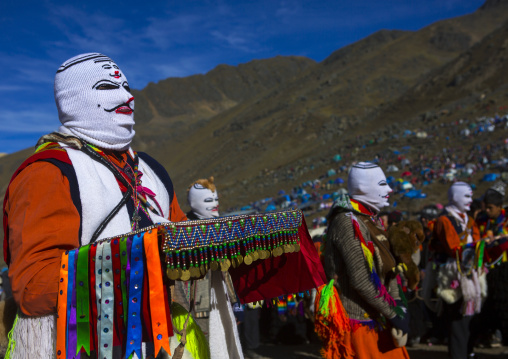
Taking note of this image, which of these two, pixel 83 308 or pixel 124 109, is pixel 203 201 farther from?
pixel 83 308

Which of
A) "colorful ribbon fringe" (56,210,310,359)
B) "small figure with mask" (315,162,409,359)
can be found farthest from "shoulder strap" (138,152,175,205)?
"small figure with mask" (315,162,409,359)

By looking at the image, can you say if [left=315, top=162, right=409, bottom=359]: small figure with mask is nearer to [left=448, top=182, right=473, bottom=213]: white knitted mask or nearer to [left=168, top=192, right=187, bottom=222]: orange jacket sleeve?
[left=168, top=192, right=187, bottom=222]: orange jacket sleeve

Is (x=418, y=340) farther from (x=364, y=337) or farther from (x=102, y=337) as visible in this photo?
(x=102, y=337)

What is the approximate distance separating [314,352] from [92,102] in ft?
20.6

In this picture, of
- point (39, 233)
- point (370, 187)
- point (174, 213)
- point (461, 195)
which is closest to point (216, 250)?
point (39, 233)

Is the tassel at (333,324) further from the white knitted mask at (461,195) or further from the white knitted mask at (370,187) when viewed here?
the white knitted mask at (461,195)

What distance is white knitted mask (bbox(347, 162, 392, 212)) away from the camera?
374 cm

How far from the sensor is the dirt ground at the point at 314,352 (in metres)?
6.61

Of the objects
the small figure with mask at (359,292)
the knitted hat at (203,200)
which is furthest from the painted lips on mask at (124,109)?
the knitted hat at (203,200)

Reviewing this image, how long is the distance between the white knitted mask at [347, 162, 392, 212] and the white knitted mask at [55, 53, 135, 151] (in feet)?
7.28

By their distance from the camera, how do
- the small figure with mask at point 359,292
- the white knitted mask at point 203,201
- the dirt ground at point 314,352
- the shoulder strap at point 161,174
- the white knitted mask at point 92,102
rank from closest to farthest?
the white knitted mask at point 92,102, the shoulder strap at point 161,174, the small figure with mask at point 359,292, the white knitted mask at point 203,201, the dirt ground at point 314,352

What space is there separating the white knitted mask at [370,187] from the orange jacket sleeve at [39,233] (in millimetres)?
2535

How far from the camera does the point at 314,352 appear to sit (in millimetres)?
7270

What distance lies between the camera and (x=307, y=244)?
2.21 metres
